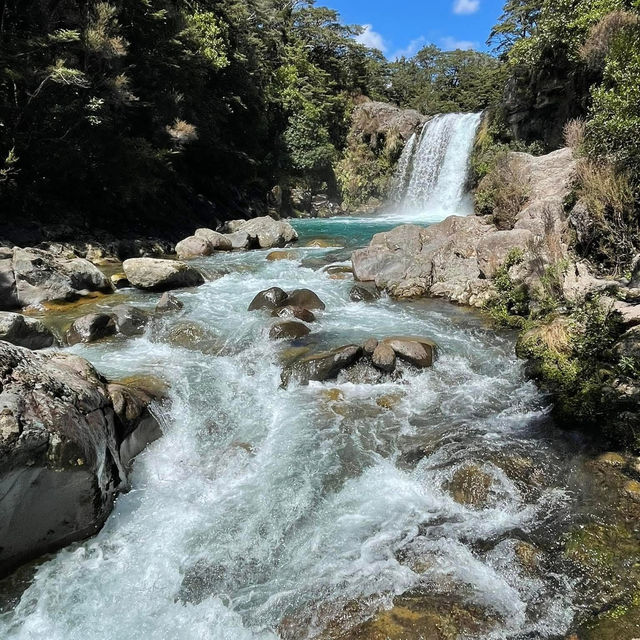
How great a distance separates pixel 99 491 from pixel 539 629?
178 inches

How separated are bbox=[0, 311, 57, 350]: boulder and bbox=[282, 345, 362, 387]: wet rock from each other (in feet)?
16.3

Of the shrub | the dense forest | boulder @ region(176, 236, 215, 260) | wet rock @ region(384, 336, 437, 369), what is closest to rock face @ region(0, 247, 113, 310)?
the dense forest

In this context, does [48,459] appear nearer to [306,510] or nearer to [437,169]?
[306,510]

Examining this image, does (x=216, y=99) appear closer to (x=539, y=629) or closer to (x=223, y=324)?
(x=223, y=324)

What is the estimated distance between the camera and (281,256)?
57.5 feet

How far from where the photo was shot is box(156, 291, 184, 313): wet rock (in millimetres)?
11516

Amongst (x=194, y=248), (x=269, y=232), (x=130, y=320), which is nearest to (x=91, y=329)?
(x=130, y=320)

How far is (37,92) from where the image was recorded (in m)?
14.9

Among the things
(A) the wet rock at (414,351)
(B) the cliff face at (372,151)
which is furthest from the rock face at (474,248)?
(B) the cliff face at (372,151)

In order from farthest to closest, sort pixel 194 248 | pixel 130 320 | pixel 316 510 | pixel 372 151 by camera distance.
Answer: pixel 372 151 < pixel 194 248 < pixel 130 320 < pixel 316 510

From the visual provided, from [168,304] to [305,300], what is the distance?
136 inches

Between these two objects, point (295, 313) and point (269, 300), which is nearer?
point (295, 313)

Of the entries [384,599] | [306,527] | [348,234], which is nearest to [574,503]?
[384,599]

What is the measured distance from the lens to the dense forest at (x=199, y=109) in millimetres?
11355
